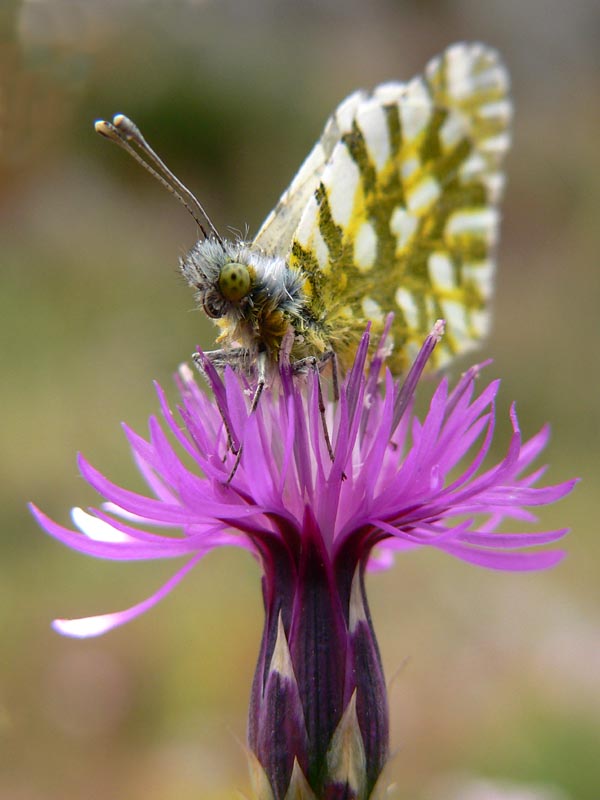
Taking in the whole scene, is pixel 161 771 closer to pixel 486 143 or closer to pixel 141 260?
pixel 486 143

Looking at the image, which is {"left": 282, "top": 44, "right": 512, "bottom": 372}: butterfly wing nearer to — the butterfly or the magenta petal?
the butterfly

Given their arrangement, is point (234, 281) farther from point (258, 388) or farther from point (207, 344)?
point (207, 344)

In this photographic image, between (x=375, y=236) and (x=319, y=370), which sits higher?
(x=375, y=236)

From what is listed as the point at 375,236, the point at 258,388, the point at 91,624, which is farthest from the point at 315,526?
the point at 375,236

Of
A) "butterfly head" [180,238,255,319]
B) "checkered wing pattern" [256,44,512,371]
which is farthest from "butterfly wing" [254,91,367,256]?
"butterfly head" [180,238,255,319]

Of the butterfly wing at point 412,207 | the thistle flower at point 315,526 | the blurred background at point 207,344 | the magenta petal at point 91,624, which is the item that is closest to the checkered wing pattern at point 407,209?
the butterfly wing at point 412,207
